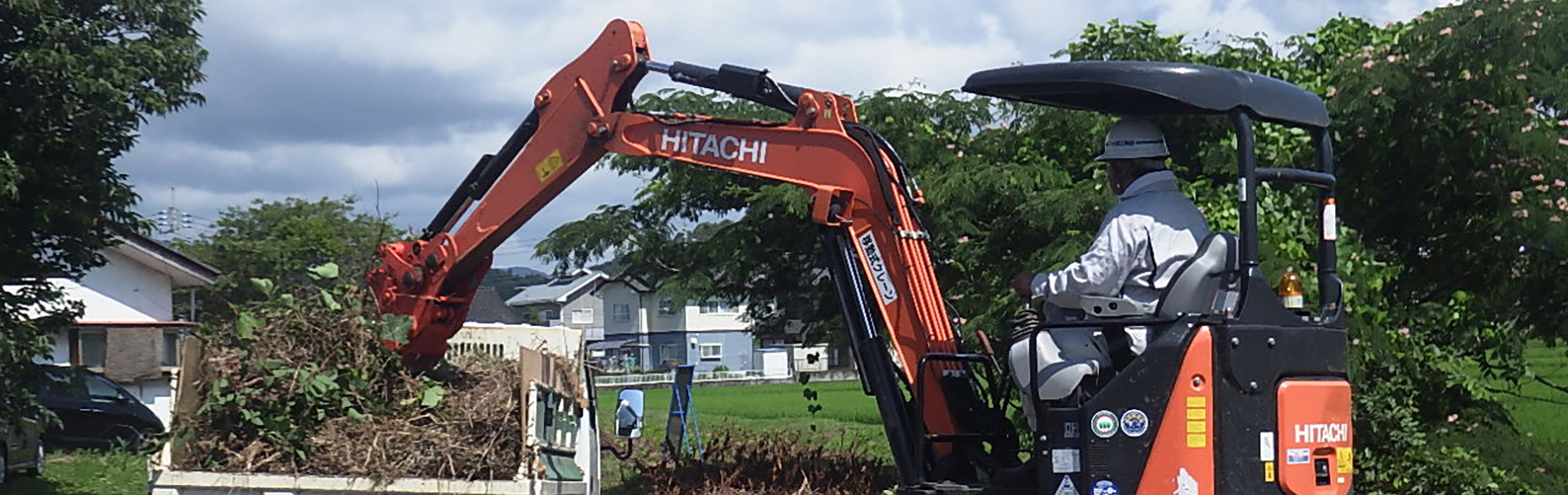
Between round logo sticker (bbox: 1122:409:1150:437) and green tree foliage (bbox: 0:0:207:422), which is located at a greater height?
green tree foliage (bbox: 0:0:207:422)

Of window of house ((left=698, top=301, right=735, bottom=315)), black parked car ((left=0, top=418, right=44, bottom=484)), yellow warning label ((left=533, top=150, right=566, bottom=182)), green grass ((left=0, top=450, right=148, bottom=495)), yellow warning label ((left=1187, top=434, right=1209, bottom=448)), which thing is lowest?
green grass ((left=0, top=450, right=148, bottom=495))

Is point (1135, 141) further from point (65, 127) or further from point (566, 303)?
point (566, 303)

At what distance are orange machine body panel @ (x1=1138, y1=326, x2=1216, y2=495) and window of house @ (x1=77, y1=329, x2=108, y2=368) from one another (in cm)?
2545

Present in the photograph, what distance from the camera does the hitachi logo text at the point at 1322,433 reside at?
5.30 m

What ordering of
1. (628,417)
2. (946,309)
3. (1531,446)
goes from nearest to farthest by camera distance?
(946,309)
(628,417)
(1531,446)

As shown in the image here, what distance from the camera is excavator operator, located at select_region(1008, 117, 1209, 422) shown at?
212 inches

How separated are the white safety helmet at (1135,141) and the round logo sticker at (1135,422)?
0.97 meters

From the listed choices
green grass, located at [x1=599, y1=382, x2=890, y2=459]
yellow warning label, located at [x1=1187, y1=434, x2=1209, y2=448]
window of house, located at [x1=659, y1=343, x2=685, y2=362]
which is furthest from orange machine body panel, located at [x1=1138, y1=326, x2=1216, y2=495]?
window of house, located at [x1=659, y1=343, x2=685, y2=362]

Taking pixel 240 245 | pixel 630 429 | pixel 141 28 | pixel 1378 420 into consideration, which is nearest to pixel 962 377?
pixel 630 429

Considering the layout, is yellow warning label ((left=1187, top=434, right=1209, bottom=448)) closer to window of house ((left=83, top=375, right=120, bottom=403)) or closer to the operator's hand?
the operator's hand

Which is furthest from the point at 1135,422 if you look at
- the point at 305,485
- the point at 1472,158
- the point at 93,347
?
the point at 93,347

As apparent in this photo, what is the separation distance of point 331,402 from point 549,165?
170 centimetres

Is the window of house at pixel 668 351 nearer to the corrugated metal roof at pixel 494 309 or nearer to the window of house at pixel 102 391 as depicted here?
the corrugated metal roof at pixel 494 309

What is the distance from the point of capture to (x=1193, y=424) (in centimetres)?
516
